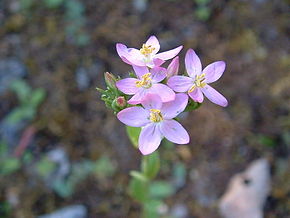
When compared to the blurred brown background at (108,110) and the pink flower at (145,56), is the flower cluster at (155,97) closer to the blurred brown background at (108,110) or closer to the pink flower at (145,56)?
the pink flower at (145,56)

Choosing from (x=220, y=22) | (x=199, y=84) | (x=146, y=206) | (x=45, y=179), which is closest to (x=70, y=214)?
(x=45, y=179)

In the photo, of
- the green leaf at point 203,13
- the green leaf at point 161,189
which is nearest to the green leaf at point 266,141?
the green leaf at point 161,189

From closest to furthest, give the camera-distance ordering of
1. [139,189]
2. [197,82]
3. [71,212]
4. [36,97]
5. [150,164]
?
1. [197,82]
2. [150,164]
3. [139,189]
4. [71,212]
5. [36,97]

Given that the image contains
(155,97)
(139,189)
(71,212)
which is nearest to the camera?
(155,97)

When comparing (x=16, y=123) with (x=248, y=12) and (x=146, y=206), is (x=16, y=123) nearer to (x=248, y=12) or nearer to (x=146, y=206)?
(x=146, y=206)

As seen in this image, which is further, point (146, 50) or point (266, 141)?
point (266, 141)

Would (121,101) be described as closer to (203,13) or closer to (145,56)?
(145,56)

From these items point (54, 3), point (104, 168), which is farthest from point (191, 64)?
point (54, 3)
